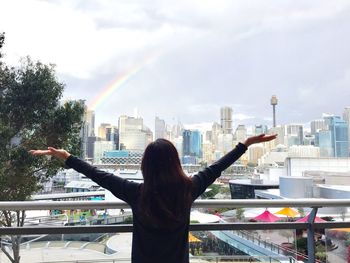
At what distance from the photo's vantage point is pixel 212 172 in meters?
1.31

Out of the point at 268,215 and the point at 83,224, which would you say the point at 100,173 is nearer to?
the point at 83,224

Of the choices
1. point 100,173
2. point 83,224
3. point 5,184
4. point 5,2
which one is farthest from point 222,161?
point 5,2

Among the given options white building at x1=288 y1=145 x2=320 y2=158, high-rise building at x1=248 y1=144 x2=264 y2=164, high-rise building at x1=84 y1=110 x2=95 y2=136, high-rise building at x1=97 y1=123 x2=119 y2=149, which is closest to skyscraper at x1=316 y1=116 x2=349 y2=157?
white building at x1=288 y1=145 x2=320 y2=158

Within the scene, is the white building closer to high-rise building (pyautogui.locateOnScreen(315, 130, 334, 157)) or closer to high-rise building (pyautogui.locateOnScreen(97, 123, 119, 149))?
high-rise building (pyautogui.locateOnScreen(315, 130, 334, 157))

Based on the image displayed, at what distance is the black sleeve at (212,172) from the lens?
4.14ft

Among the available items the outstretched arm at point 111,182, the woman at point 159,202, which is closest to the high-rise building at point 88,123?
the outstretched arm at point 111,182

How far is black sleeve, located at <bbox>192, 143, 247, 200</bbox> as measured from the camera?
1262 mm

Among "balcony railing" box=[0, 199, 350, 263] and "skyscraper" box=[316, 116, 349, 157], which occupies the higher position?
"skyscraper" box=[316, 116, 349, 157]

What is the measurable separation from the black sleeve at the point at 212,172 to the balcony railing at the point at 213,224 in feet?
0.99

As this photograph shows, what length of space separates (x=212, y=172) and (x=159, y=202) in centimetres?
26

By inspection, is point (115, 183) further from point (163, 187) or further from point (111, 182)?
point (163, 187)

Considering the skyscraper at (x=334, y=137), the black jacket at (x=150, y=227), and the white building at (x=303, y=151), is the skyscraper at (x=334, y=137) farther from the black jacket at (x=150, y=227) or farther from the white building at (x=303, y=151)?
the black jacket at (x=150, y=227)

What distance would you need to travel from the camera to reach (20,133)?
9.45m

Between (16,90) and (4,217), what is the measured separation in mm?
8693
